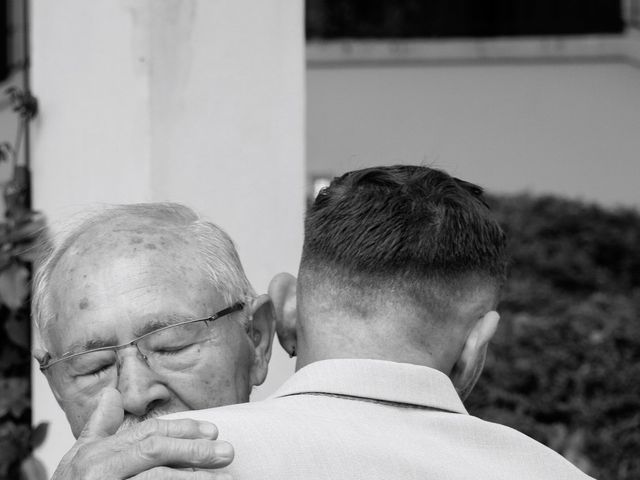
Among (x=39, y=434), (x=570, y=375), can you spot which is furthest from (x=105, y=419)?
(x=570, y=375)

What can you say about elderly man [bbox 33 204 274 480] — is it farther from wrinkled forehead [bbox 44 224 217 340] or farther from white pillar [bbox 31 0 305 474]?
white pillar [bbox 31 0 305 474]

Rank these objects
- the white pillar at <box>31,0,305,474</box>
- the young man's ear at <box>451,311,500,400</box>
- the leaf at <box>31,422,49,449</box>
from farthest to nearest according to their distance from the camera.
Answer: the leaf at <box>31,422,49,449</box>
the white pillar at <box>31,0,305,474</box>
the young man's ear at <box>451,311,500,400</box>

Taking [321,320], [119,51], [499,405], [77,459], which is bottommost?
[499,405]

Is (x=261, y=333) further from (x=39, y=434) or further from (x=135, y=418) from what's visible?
(x=39, y=434)

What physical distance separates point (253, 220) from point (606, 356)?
4.31 m

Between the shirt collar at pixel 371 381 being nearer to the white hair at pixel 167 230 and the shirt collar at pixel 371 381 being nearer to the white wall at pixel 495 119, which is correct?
the white hair at pixel 167 230

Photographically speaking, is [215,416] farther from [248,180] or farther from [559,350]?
[559,350]

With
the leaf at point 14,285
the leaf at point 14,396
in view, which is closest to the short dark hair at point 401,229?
the leaf at point 14,285

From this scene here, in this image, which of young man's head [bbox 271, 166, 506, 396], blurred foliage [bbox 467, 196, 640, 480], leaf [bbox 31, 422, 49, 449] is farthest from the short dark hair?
blurred foliage [bbox 467, 196, 640, 480]

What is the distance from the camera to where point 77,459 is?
1674mm

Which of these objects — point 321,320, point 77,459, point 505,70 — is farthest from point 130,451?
point 505,70

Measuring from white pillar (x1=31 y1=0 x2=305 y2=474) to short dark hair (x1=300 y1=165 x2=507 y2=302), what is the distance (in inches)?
45.3

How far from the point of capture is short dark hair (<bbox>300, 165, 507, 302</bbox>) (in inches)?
72.6

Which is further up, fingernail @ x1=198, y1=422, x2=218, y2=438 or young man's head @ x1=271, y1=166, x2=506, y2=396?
young man's head @ x1=271, y1=166, x2=506, y2=396
